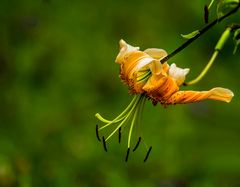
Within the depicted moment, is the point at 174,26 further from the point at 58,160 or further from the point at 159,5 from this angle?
the point at 58,160

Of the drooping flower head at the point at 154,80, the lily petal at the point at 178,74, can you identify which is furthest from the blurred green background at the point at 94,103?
the lily petal at the point at 178,74

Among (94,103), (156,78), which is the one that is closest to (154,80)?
(156,78)

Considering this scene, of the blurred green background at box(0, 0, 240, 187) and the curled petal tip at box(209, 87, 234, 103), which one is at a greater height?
the curled petal tip at box(209, 87, 234, 103)

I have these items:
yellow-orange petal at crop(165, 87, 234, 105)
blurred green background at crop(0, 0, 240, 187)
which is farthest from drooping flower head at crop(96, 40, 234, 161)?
blurred green background at crop(0, 0, 240, 187)

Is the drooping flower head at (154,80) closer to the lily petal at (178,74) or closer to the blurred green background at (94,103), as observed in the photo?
the lily petal at (178,74)

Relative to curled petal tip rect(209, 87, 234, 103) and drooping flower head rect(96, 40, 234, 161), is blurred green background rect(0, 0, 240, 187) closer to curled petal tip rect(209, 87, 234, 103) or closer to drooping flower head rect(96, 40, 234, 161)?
drooping flower head rect(96, 40, 234, 161)

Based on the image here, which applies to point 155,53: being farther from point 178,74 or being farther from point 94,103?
point 94,103
